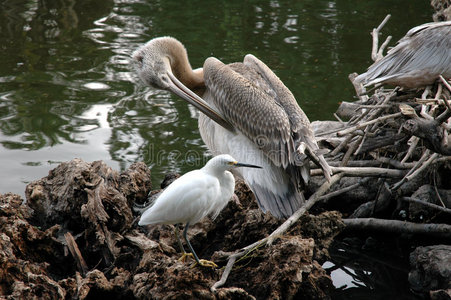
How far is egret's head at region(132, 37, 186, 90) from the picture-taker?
22.1 feet

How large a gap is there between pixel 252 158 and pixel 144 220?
58.7 inches

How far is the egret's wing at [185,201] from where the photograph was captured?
4.64 m

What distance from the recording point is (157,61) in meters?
6.76

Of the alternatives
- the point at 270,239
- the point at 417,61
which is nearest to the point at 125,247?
the point at 270,239

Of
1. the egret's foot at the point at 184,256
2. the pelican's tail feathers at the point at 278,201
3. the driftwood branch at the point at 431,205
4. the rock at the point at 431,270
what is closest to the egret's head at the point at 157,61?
the pelican's tail feathers at the point at 278,201

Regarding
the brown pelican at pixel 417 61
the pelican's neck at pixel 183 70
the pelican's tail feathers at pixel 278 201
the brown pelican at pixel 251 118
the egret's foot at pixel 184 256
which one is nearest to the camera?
the egret's foot at pixel 184 256

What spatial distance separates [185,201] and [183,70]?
2727 mm

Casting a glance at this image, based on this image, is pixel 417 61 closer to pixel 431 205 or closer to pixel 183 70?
pixel 431 205

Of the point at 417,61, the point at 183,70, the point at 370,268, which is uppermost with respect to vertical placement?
the point at 417,61

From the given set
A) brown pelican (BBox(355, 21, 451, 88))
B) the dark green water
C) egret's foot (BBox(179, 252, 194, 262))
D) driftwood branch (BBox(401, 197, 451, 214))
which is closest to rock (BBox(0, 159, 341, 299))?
egret's foot (BBox(179, 252, 194, 262))

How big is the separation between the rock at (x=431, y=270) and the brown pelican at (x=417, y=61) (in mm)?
1636

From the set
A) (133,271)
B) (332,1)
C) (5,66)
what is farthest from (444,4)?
(5,66)

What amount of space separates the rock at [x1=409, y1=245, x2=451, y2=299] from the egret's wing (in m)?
1.84

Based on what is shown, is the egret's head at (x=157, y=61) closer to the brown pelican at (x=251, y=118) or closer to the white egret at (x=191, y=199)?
the brown pelican at (x=251, y=118)
